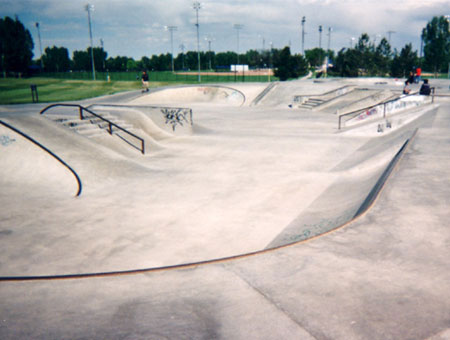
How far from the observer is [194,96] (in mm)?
41469

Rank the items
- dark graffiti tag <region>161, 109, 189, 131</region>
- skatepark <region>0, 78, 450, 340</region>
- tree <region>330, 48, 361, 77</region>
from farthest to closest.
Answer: tree <region>330, 48, 361, 77</region> → dark graffiti tag <region>161, 109, 189, 131</region> → skatepark <region>0, 78, 450, 340</region>

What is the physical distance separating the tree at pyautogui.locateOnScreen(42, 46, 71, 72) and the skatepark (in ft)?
503

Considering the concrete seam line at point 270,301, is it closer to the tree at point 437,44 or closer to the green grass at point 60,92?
the green grass at point 60,92

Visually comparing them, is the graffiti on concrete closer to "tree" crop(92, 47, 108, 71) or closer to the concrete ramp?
the concrete ramp

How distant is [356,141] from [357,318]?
52.4ft

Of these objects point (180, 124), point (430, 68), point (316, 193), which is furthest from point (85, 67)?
point (316, 193)

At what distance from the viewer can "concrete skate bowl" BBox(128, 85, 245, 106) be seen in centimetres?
3866

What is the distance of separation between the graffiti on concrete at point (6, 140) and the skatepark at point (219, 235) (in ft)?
0.11

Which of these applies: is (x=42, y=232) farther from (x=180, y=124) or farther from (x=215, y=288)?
(x=180, y=124)

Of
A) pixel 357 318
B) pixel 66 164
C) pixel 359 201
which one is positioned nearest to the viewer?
pixel 357 318

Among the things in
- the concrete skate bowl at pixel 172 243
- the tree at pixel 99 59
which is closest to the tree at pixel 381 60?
the concrete skate bowl at pixel 172 243

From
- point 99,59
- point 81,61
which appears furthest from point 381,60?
point 81,61

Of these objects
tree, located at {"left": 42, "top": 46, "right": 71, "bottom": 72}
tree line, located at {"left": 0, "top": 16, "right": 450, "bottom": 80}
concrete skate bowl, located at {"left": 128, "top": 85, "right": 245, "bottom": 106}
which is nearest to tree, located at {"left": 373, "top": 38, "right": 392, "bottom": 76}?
tree line, located at {"left": 0, "top": 16, "right": 450, "bottom": 80}

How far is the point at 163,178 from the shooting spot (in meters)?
11.9
